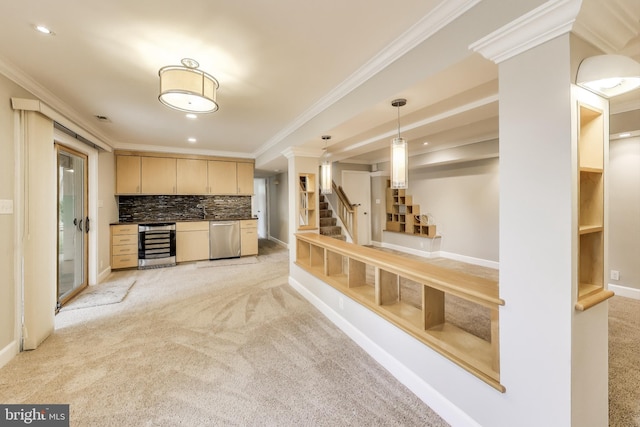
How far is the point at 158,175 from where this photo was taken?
548 cm

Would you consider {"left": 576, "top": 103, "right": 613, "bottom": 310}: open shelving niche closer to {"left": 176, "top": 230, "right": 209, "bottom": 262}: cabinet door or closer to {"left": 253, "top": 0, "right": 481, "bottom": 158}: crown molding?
{"left": 253, "top": 0, "right": 481, "bottom": 158}: crown molding

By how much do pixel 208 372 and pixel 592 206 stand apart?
106 inches


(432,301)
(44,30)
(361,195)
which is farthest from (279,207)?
(432,301)

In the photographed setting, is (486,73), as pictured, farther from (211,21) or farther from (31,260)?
(31,260)

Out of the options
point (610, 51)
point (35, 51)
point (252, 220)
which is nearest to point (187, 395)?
point (35, 51)

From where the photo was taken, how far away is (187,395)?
1785 millimetres

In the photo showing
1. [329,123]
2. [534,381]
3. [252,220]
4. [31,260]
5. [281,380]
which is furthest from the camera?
[252,220]

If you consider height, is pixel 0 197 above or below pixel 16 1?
below

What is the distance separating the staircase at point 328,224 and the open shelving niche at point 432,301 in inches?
119

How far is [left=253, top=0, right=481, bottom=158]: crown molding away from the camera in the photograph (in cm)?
145

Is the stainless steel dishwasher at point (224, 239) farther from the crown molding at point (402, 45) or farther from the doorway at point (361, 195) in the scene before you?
the crown molding at point (402, 45)

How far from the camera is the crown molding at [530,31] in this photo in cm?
105

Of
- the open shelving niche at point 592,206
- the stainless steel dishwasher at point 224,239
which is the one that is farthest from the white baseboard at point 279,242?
the open shelving niche at point 592,206

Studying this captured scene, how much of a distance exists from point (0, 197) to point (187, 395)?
213cm
